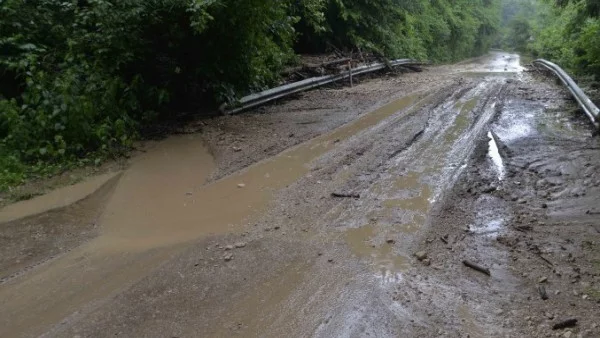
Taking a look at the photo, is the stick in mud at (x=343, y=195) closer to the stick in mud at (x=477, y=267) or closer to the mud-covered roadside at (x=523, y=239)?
the mud-covered roadside at (x=523, y=239)

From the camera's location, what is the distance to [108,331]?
343cm

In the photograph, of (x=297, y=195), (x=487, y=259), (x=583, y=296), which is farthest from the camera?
(x=297, y=195)

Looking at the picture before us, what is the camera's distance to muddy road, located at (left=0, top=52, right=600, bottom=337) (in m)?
3.52

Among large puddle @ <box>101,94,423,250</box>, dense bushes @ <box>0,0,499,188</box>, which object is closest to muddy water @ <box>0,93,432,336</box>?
large puddle @ <box>101,94,423,250</box>

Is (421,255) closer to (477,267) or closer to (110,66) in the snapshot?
(477,267)

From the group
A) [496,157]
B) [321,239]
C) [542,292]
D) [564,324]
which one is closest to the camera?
[564,324]

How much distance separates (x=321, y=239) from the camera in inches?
→ 185

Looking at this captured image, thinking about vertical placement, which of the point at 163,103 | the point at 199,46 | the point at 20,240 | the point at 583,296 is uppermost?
the point at 199,46

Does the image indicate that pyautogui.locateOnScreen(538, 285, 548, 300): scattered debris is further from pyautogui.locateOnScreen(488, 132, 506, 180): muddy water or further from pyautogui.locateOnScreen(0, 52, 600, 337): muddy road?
pyautogui.locateOnScreen(488, 132, 506, 180): muddy water

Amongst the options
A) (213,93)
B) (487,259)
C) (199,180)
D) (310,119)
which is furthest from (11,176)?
(487,259)

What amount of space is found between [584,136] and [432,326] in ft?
19.0

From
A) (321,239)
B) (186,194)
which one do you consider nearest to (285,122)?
(186,194)

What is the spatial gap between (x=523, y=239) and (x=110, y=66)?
6.99 metres

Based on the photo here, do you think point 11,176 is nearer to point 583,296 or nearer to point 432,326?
point 432,326
